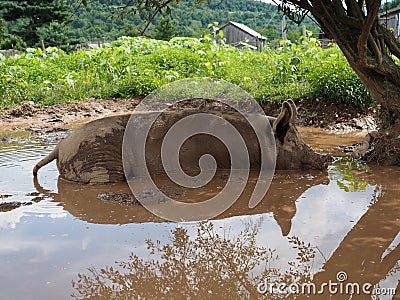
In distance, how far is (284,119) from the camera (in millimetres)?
5531

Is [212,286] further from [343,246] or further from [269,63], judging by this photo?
[269,63]

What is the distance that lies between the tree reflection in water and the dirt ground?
489cm

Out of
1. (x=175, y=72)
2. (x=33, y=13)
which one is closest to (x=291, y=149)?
(x=175, y=72)

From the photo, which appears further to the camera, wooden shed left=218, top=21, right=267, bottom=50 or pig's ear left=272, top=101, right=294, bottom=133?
wooden shed left=218, top=21, right=267, bottom=50

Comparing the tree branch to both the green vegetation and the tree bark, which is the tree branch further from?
the green vegetation

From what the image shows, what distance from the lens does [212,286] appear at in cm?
289

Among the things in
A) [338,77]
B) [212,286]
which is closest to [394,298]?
[212,286]

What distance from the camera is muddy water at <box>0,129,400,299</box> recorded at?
9.50 feet

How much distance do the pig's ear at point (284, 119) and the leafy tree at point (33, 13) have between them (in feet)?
80.3

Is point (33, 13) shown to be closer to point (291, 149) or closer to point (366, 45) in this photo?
point (291, 149)

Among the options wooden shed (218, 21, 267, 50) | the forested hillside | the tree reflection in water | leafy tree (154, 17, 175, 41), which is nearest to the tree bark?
the tree reflection in water

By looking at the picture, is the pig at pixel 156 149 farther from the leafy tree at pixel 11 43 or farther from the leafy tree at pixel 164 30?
the leafy tree at pixel 164 30

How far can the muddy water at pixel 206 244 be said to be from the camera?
2.89m

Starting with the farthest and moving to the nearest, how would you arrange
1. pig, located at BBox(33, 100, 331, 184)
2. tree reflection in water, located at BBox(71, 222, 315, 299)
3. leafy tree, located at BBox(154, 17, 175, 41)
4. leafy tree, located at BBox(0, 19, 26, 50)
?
leafy tree, located at BBox(154, 17, 175, 41) < leafy tree, located at BBox(0, 19, 26, 50) < pig, located at BBox(33, 100, 331, 184) < tree reflection in water, located at BBox(71, 222, 315, 299)
